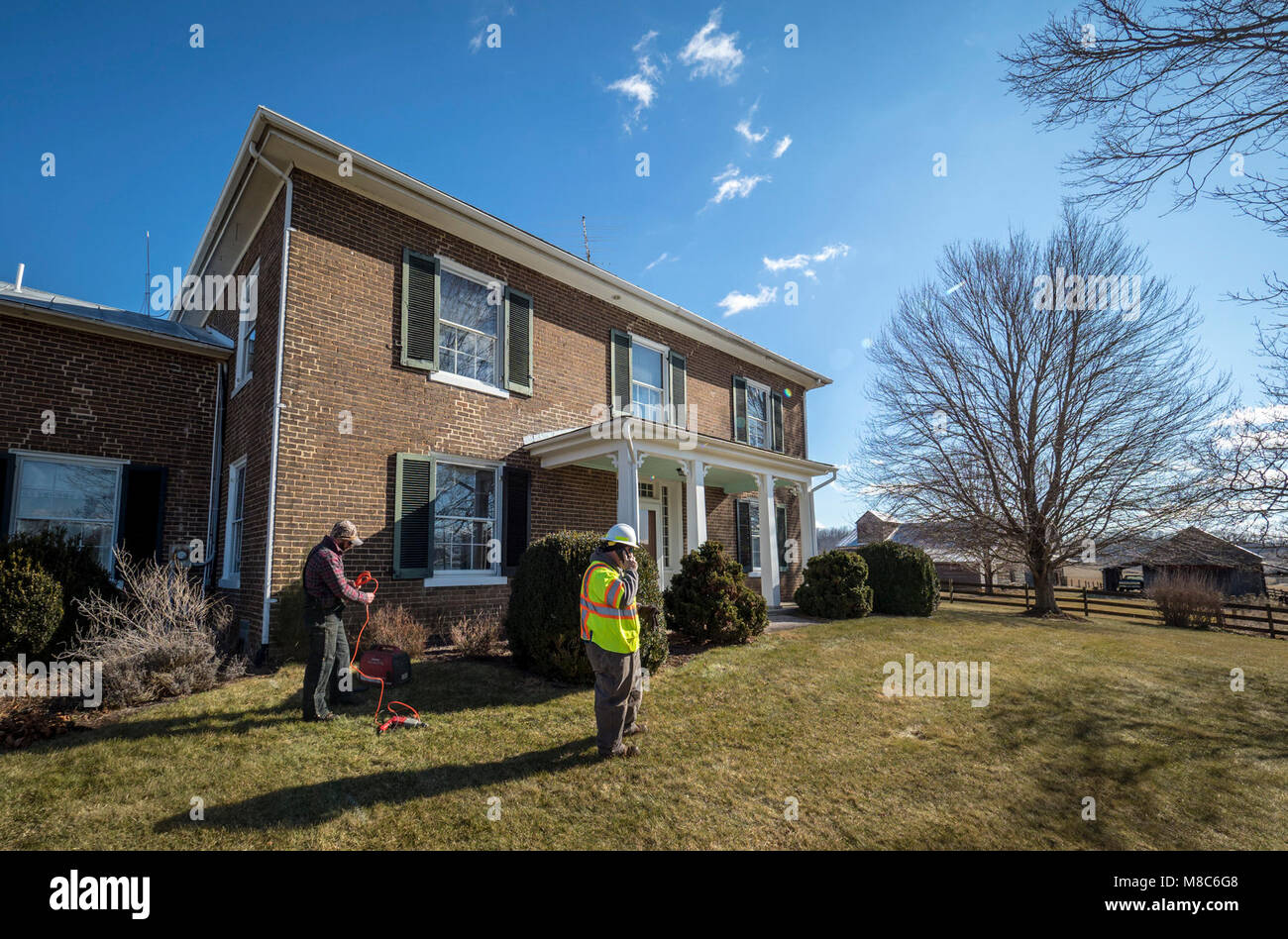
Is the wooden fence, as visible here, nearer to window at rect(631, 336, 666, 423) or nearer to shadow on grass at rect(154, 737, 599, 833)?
window at rect(631, 336, 666, 423)

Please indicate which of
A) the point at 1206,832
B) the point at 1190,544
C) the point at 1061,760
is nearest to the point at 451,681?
the point at 1061,760

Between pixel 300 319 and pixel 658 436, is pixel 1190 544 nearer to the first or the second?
pixel 658 436

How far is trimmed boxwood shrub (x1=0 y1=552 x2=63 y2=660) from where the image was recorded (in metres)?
6.36

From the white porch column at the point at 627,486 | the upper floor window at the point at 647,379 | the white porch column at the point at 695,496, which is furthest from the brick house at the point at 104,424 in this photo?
the white porch column at the point at 695,496

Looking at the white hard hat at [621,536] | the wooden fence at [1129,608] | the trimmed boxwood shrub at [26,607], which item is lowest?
the wooden fence at [1129,608]

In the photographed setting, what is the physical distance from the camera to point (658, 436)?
1073 centimetres

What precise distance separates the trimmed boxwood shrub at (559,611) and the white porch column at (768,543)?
20.9 feet

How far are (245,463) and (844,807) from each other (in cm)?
943

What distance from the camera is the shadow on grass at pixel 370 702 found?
521 centimetres

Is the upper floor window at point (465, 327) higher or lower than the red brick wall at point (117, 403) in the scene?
higher

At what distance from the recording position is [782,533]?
17406 millimetres

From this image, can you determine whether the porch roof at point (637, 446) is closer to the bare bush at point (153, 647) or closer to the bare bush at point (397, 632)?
the bare bush at point (397, 632)

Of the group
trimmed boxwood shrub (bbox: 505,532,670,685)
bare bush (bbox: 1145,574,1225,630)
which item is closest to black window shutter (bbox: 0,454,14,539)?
trimmed boxwood shrub (bbox: 505,532,670,685)

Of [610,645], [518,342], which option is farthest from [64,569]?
[518,342]
